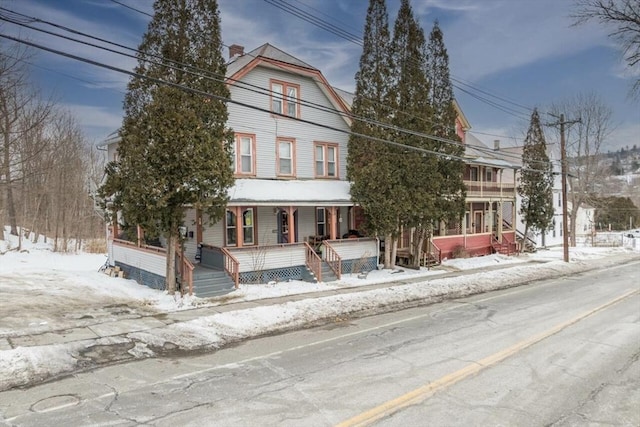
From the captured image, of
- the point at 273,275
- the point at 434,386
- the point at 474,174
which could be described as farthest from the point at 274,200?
the point at 474,174

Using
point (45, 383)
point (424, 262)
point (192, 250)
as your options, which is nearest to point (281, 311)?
point (45, 383)

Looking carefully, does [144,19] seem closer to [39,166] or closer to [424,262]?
[424,262]

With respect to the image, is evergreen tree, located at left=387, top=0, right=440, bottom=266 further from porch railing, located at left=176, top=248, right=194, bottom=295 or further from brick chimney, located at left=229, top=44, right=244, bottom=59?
porch railing, located at left=176, top=248, right=194, bottom=295

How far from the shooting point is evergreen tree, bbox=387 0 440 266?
18719mm

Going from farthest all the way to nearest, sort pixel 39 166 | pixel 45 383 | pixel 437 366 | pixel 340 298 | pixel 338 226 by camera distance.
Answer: pixel 39 166, pixel 338 226, pixel 340 298, pixel 437 366, pixel 45 383

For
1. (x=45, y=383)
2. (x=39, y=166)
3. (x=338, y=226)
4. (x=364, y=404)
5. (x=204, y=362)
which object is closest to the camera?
(x=364, y=404)

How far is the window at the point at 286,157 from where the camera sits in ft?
62.0

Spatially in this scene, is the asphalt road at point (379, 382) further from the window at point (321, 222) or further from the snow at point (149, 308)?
the window at point (321, 222)

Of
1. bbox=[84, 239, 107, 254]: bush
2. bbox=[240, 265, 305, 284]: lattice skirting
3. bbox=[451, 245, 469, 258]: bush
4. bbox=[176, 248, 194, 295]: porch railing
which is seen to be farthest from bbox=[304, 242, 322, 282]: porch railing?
bbox=[84, 239, 107, 254]: bush

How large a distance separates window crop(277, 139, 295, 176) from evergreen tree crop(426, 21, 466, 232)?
690 cm

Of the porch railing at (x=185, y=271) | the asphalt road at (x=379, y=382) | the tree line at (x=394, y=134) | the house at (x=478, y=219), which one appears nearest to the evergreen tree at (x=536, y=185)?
the house at (x=478, y=219)

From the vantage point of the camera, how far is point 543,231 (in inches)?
1188

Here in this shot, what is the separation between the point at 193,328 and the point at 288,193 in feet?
27.1

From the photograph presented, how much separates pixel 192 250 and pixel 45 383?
1128 cm
